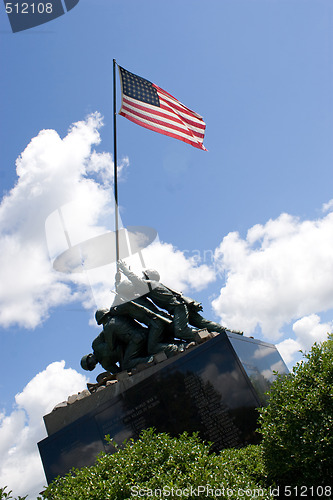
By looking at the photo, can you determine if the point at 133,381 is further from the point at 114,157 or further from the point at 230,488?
the point at 114,157

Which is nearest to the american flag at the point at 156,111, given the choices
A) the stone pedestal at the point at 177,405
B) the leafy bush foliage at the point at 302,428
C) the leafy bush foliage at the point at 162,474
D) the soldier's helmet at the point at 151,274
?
the soldier's helmet at the point at 151,274

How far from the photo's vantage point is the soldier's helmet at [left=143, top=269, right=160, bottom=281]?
11.6 metres

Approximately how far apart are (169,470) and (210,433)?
2.68 m

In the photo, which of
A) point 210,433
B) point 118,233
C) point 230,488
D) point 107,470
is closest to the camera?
point 230,488

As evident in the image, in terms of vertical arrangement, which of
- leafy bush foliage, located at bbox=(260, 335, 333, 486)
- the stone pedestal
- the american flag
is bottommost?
leafy bush foliage, located at bbox=(260, 335, 333, 486)

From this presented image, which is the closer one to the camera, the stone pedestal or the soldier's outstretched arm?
the stone pedestal

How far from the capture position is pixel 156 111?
11602 mm

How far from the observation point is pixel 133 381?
29.7ft

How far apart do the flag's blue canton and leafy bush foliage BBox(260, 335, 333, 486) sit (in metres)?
8.81

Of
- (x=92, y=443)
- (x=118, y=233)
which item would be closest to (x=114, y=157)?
(x=118, y=233)

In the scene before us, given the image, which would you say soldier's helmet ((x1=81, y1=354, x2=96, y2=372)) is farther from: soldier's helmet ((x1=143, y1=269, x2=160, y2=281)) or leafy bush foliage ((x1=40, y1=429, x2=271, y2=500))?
leafy bush foliage ((x1=40, y1=429, x2=271, y2=500))

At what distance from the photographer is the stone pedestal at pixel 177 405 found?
776 cm

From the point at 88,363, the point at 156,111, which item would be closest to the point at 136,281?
the point at 88,363

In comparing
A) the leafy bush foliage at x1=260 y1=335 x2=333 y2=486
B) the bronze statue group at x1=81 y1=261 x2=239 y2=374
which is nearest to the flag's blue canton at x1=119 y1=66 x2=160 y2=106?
the bronze statue group at x1=81 y1=261 x2=239 y2=374
